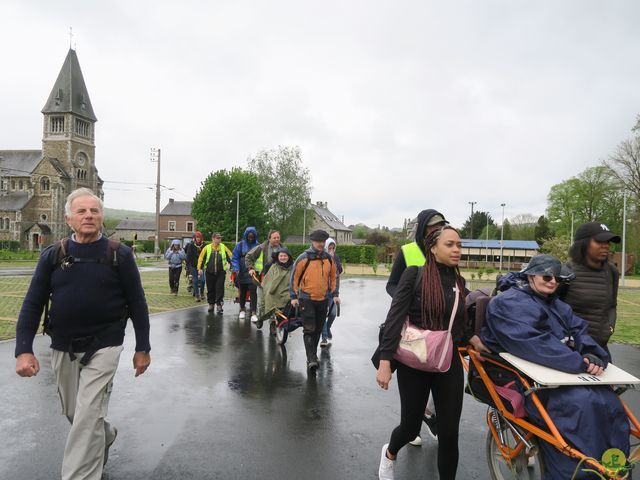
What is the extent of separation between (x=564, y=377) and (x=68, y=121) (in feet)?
288

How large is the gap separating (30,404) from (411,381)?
4.16 m

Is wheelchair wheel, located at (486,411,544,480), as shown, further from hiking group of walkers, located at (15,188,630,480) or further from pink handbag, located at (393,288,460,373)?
pink handbag, located at (393,288,460,373)

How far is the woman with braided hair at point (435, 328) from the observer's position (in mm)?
3215

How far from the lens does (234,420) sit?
187 inches

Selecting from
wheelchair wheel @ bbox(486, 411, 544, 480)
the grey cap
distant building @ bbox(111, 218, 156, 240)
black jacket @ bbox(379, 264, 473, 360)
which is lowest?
wheelchair wheel @ bbox(486, 411, 544, 480)

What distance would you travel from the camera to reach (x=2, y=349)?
734 cm

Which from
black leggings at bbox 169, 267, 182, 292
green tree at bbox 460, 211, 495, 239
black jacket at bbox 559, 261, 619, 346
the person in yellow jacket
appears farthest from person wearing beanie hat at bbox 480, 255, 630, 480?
green tree at bbox 460, 211, 495, 239

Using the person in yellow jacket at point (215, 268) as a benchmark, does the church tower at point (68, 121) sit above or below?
above

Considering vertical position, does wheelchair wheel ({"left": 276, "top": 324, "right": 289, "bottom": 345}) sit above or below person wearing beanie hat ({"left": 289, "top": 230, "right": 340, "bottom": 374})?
below

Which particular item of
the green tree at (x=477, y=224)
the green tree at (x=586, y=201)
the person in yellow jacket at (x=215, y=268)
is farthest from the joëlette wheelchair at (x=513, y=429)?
the green tree at (x=477, y=224)

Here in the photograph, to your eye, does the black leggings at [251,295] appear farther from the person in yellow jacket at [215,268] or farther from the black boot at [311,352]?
the black boot at [311,352]

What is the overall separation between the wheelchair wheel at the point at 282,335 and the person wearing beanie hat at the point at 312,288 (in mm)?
1408

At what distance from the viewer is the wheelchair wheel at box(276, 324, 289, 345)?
8.32 meters

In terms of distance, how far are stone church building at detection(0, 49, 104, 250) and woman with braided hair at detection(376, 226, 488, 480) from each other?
8002cm
